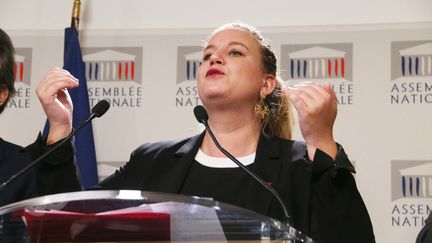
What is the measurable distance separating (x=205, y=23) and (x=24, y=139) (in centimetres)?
111

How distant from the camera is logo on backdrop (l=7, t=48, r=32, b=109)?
13.6ft

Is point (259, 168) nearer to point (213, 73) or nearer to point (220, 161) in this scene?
point (220, 161)

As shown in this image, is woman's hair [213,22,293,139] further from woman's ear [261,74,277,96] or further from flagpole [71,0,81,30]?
flagpole [71,0,81,30]

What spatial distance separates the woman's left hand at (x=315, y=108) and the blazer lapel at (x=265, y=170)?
309 mm

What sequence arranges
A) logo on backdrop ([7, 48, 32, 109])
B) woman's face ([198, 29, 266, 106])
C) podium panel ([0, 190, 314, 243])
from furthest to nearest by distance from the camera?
logo on backdrop ([7, 48, 32, 109]), woman's face ([198, 29, 266, 106]), podium panel ([0, 190, 314, 243])

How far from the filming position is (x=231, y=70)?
2.66 m

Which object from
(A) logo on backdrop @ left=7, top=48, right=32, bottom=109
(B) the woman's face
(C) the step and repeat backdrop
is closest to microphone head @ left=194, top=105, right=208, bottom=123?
(B) the woman's face

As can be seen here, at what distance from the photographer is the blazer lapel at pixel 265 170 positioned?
2.37 metres

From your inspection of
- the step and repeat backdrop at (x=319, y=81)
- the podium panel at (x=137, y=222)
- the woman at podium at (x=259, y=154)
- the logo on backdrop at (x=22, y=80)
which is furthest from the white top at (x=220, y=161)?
the logo on backdrop at (x=22, y=80)

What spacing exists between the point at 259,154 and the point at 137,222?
108 centimetres

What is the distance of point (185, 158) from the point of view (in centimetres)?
255

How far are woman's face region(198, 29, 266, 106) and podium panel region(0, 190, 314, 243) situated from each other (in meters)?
1.16

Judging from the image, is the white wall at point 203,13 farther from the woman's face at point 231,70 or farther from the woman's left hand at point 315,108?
the woman's left hand at point 315,108

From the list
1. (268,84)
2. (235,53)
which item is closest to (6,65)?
(235,53)
